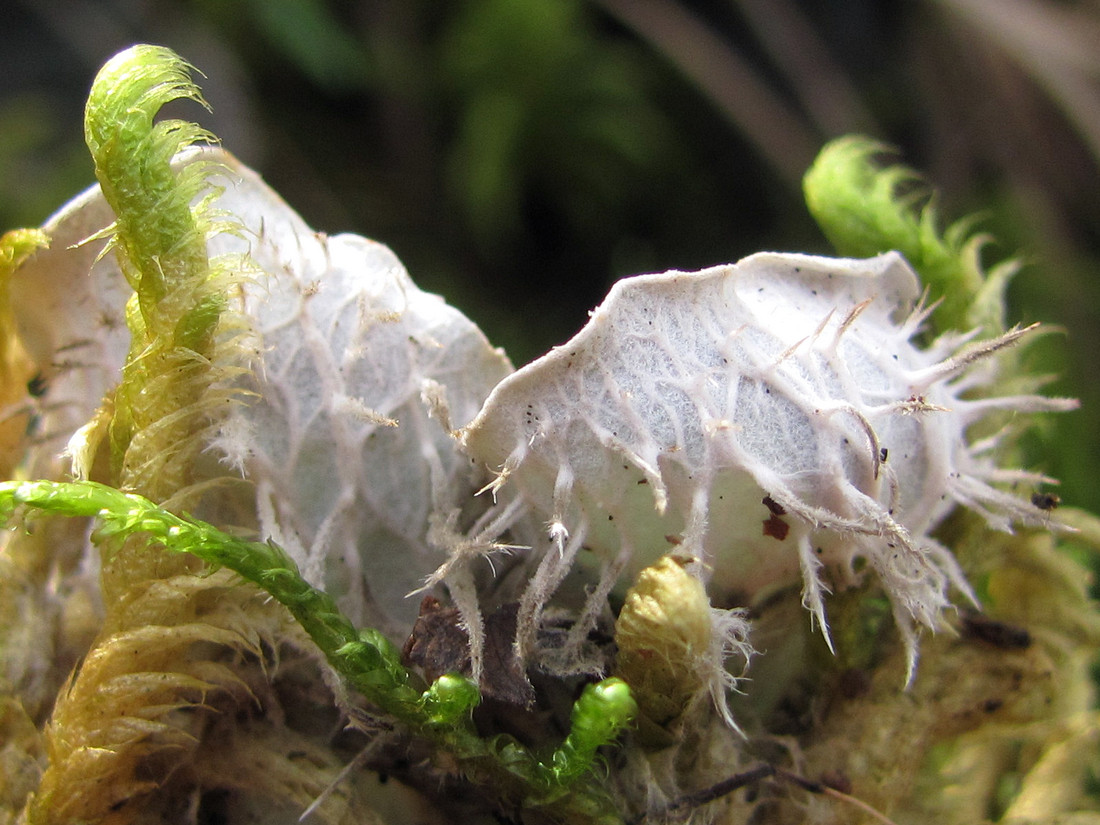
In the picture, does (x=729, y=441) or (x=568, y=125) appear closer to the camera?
(x=729, y=441)

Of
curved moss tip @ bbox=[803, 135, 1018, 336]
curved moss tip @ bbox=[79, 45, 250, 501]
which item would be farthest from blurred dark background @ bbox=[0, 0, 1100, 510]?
curved moss tip @ bbox=[79, 45, 250, 501]

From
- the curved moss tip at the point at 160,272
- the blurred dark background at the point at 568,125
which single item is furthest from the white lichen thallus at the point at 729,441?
the blurred dark background at the point at 568,125

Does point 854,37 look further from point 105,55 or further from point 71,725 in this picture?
point 71,725

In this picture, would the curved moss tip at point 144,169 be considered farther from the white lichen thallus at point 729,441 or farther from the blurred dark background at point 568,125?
the blurred dark background at point 568,125

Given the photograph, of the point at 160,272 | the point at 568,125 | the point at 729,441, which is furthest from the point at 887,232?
the point at 568,125

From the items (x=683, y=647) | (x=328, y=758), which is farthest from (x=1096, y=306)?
(x=328, y=758)

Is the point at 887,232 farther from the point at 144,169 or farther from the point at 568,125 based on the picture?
the point at 568,125
